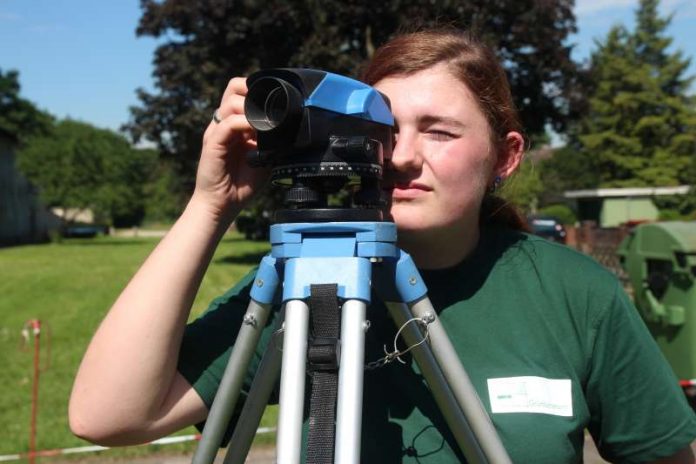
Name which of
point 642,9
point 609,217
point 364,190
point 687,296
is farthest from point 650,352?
point 642,9

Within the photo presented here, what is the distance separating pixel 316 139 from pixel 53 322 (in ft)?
40.1

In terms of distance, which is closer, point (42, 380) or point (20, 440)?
point (20, 440)

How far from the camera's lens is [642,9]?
5269 cm

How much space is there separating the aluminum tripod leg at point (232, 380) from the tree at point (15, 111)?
72.4m

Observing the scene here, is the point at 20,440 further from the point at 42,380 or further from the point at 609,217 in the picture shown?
the point at 609,217

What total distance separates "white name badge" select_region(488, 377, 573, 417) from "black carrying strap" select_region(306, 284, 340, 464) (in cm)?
48

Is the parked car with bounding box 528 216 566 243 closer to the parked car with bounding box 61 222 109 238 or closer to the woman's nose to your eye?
the woman's nose

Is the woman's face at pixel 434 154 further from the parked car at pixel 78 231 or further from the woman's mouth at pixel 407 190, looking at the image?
the parked car at pixel 78 231

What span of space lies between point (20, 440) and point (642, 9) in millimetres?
55443

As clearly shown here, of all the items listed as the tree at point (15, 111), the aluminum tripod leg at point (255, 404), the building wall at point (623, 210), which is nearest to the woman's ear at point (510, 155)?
the aluminum tripod leg at point (255, 404)

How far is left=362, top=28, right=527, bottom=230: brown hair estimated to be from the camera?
163 centimetres

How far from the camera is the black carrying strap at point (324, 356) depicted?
45.4 inches

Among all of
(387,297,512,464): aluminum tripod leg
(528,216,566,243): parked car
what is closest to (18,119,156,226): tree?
(528,216,566,243): parked car

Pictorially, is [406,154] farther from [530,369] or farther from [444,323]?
[530,369]
